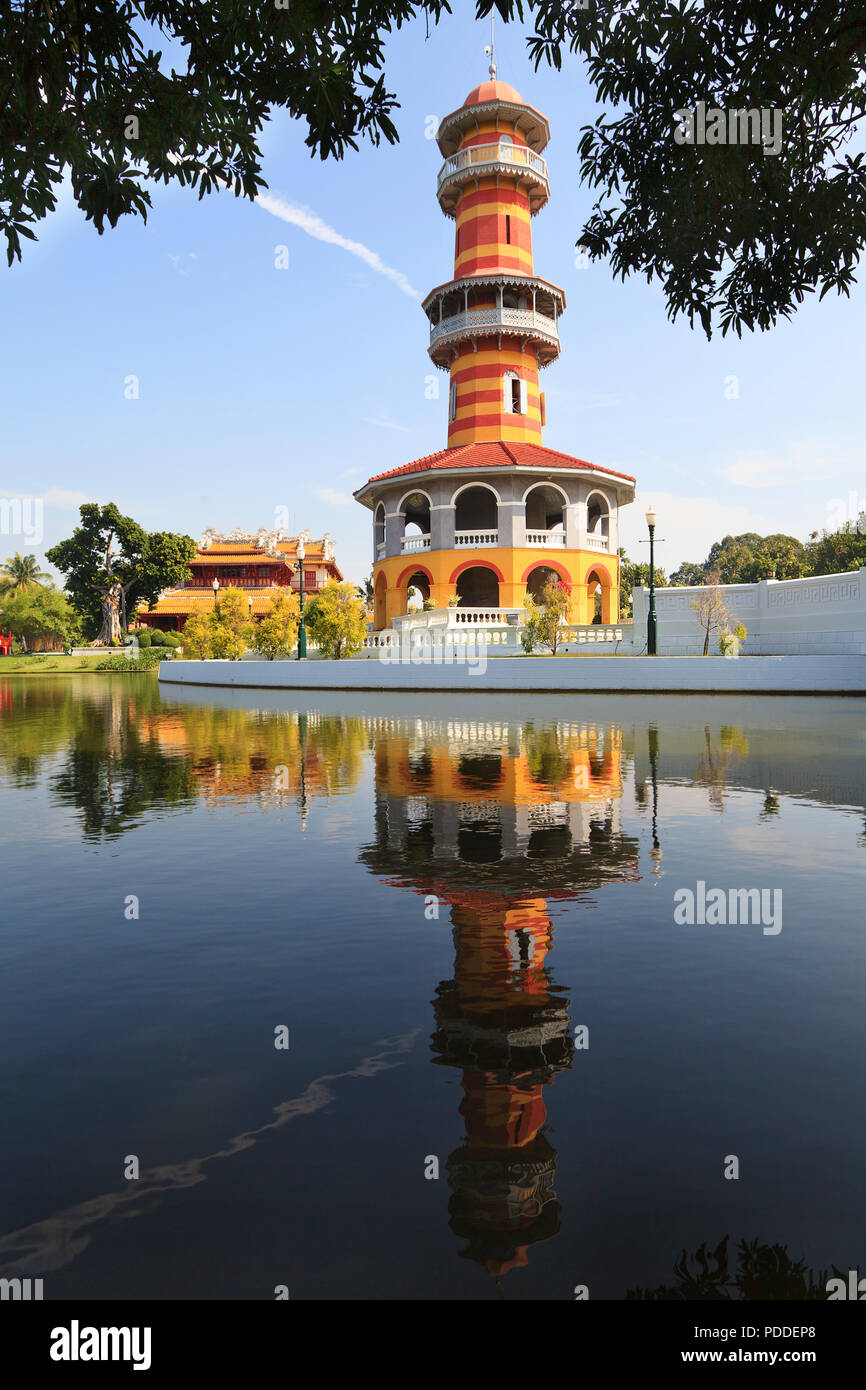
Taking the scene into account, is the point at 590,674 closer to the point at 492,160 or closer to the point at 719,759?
the point at 719,759

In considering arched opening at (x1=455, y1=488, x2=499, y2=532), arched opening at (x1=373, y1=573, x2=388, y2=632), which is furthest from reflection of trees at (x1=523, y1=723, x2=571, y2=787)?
arched opening at (x1=455, y1=488, x2=499, y2=532)

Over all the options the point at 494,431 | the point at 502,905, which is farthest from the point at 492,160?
the point at 502,905

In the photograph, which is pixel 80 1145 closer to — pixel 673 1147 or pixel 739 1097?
pixel 673 1147

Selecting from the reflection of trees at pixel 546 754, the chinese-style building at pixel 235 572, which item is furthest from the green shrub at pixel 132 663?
the reflection of trees at pixel 546 754

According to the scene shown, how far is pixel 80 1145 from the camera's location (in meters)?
3.09

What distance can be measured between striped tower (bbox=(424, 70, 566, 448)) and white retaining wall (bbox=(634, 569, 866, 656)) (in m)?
16.5

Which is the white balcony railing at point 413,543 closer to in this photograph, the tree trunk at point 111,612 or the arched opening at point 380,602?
the arched opening at point 380,602

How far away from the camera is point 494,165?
45125 millimetres

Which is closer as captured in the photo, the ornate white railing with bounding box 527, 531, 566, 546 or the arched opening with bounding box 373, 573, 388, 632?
the ornate white railing with bounding box 527, 531, 566, 546

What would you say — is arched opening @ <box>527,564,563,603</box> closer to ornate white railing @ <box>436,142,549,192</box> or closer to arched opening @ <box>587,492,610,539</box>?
arched opening @ <box>587,492,610,539</box>

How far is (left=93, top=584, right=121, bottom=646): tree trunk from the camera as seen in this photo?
81.8m

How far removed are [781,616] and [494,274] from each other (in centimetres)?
2392

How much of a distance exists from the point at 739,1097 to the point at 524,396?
47.4 metres
